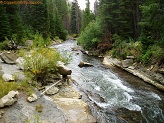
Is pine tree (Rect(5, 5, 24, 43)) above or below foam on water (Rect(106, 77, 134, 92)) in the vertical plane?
above

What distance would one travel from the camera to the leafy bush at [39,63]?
1041 cm

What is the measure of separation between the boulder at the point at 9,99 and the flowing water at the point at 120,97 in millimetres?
3646

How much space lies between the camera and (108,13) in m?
25.2

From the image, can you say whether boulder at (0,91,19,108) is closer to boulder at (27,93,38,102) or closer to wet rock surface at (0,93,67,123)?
wet rock surface at (0,93,67,123)

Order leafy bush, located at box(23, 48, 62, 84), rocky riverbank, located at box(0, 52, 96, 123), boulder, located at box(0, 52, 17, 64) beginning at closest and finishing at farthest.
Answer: rocky riverbank, located at box(0, 52, 96, 123), leafy bush, located at box(23, 48, 62, 84), boulder, located at box(0, 52, 17, 64)

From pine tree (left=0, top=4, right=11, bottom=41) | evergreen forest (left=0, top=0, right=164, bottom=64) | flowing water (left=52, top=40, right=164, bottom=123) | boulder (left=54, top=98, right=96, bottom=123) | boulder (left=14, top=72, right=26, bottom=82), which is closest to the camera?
boulder (left=54, top=98, right=96, bottom=123)

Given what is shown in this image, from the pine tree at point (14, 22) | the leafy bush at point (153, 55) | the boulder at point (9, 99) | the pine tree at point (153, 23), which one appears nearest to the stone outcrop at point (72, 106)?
the boulder at point (9, 99)

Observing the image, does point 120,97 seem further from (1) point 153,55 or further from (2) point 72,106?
(1) point 153,55

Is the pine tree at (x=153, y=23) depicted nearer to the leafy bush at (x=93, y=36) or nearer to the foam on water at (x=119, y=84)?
the foam on water at (x=119, y=84)

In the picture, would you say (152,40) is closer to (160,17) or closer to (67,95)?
(160,17)

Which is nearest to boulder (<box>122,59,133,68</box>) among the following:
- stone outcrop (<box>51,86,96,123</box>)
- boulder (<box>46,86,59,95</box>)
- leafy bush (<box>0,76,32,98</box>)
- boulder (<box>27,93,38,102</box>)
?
stone outcrop (<box>51,86,96,123</box>)

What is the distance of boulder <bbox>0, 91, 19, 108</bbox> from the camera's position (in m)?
7.45

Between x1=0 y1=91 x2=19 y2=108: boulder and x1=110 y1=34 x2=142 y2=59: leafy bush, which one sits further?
x1=110 y1=34 x2=142 y2=59: leafy bush

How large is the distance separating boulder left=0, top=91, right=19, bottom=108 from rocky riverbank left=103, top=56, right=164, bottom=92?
8.81 metres
